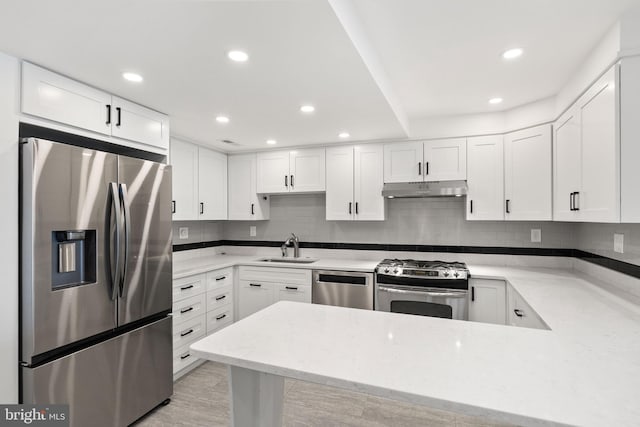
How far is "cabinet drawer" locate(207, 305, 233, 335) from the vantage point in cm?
327

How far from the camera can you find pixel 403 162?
11.3 ft

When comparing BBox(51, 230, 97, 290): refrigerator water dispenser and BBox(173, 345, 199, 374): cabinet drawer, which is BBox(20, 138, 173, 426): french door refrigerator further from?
BBox(173, 345, 199, 374): cabinet drawer

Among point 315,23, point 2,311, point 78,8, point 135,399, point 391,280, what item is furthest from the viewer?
point 391,280

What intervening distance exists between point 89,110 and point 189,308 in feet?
5.92

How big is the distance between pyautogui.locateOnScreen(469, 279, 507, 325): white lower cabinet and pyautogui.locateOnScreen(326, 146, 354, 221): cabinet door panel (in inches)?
57.0

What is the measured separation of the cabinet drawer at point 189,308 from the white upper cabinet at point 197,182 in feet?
2.70

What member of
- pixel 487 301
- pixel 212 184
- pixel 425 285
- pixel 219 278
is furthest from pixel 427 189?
pixel 212 184

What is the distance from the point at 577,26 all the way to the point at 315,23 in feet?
4.83

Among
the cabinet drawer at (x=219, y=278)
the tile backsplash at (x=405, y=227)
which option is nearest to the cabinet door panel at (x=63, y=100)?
the cabinet drawer at (x=219, y=278)

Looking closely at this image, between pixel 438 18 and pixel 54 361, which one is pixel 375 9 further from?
pixel 54 361

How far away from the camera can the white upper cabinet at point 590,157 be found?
1703mm

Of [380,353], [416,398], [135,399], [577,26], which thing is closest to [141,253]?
[135,399]

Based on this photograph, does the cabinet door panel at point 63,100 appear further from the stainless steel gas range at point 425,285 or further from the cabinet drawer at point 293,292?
the stainless steel gas range at point 425,285

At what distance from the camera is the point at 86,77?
6.35ft
